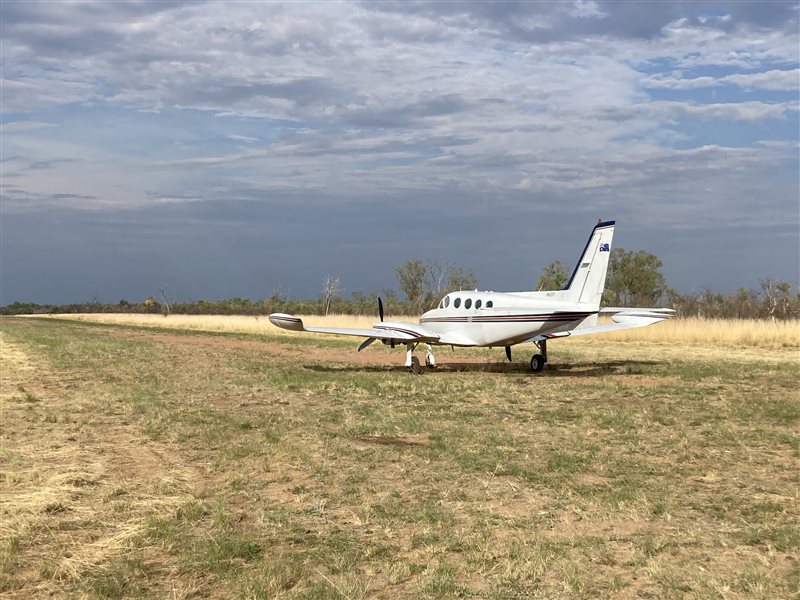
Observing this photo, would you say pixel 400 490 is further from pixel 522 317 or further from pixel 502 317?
pixel 502 317

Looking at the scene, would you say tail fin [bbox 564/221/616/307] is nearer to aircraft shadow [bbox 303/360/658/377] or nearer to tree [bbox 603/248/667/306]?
aircraft shadow [bbox 303/360/658/377]

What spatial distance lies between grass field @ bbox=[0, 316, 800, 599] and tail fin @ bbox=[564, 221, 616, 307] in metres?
2.84

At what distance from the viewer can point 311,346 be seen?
1321 inches

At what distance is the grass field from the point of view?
5.66m

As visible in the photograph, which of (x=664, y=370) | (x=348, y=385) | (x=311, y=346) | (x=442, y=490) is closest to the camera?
(x=442, y=490)

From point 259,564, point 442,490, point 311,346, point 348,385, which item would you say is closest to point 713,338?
point 311,346

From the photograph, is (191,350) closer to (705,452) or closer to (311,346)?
(311,346)

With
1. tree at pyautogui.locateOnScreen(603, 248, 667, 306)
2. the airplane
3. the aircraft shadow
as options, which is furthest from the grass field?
tree at pyautogui.locateOnScreen(603, 248, 667, 306)

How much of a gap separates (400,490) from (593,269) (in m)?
12.8

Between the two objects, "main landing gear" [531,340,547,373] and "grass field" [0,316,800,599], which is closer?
"grass field" [0,316,800,599]

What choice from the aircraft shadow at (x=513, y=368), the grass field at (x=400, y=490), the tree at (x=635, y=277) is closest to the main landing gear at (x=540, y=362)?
the aircraft shadow at (x=513, y=368)

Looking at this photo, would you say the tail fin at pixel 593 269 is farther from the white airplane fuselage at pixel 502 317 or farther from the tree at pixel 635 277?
the tree at pixel 635 277

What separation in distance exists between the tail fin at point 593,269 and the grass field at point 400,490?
284 centimetres

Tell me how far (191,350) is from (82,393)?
577 inches
